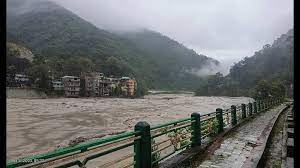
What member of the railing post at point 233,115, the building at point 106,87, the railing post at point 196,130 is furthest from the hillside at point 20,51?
the railing post at point 196,130

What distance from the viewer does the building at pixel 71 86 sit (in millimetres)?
90438

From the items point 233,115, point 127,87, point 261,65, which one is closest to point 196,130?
point 233,115

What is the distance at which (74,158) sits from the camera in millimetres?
3893

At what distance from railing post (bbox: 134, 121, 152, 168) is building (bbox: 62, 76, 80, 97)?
87.6 m

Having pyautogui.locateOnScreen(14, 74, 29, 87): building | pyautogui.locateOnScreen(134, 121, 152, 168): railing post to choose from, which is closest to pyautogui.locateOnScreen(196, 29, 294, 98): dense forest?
pyautogui.locateOnScreen(14, 74, 29, 87): building

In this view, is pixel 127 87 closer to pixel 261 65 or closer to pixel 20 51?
pixel 20 51

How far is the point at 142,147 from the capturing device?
5.95 metres

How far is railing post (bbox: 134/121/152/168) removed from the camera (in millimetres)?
5855

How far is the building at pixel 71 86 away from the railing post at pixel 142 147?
288 feet

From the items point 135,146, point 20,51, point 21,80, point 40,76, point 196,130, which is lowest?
point 196,130

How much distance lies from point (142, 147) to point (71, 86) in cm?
8921

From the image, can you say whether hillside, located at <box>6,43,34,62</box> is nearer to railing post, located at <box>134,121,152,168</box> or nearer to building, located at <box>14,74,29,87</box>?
building, located at <box>14,74,29,87</box>

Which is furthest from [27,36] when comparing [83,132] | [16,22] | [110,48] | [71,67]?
[83,132]

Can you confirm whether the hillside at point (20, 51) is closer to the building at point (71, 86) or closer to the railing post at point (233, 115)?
the building at point (71, 86)
